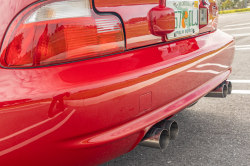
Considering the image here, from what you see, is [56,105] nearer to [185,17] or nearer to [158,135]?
[158,135]

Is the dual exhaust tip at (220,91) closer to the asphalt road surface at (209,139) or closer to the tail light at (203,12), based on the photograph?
the asphalt road surface at (209,139)

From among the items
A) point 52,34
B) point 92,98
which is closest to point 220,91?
point 92,98

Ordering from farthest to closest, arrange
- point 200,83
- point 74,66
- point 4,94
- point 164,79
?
point 200,83
point 164,79
point 74,66
point 4,94

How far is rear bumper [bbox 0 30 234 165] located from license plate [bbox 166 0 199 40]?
218 mm

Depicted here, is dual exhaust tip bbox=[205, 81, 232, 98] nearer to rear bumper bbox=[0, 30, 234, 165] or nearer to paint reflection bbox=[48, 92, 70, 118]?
rear bumper bbox=[0, 30, 234, 165]

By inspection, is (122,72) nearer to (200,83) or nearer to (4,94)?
(4,94)

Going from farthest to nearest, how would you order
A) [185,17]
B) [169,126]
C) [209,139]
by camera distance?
[209,139] → [185,17] → [169,126]

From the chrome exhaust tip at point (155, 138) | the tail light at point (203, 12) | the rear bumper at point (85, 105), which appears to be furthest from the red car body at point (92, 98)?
the tail light at point (203, 12)

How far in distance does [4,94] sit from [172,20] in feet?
3.39

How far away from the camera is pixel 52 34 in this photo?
1221mm

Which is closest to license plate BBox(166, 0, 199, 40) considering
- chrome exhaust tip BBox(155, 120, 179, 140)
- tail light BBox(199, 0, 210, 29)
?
tail light BBox(199, 0, 210, 29)

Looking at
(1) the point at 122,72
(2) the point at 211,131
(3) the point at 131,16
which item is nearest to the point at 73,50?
(1) the point at 122,72

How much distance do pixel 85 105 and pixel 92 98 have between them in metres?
0.04

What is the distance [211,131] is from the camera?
254 cm
